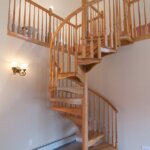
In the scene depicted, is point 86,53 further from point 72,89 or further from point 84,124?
point 84,124

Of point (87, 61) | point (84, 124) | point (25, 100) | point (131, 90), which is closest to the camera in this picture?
point (87, 61)

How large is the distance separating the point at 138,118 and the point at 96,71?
1631mm

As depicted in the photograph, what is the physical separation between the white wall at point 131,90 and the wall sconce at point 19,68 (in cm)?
208

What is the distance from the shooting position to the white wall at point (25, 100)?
10.4 ft

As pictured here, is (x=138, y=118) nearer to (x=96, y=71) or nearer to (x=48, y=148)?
(x=96, y=71)

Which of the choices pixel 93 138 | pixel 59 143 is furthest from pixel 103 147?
pixel 59 143

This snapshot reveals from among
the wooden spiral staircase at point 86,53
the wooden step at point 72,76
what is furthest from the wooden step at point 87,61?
the wooden step at point 72,76

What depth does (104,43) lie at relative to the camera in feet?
9.44

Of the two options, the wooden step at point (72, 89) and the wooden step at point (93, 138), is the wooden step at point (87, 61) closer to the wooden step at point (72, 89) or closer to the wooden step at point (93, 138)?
the wooden step at point (72, 89)

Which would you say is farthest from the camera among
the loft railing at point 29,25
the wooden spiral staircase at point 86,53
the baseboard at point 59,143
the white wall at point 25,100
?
the baseboard at point 59,143

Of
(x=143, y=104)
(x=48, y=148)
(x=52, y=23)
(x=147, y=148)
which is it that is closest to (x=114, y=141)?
(x=147, y=148)

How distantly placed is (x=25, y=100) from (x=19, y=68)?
2.42 ft

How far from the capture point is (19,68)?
11.0 feet

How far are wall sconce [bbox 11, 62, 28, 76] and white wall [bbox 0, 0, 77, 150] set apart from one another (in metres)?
0.08
